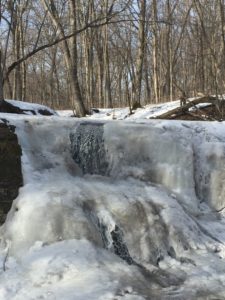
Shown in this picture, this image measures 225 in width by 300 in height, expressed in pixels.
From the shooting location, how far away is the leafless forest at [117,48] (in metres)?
13.9

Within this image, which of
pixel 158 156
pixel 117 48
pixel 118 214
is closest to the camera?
pixel 118 214

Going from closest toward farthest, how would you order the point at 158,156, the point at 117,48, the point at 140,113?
the point at 158,156
the point at 140,113
the point at 117,48

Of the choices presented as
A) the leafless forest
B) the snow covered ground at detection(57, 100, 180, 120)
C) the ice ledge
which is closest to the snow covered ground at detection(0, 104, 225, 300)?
Answer: the ice ledge

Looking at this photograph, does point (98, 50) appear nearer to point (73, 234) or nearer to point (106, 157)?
point (106, 157)

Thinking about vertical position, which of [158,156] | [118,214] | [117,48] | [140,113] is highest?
[117,48]

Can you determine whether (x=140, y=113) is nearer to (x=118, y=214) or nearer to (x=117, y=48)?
(x=117, y=48)

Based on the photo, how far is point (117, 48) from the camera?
65.2 feet

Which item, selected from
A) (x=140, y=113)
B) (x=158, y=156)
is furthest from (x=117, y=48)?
(x=158, y=156)

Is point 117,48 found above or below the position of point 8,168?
above

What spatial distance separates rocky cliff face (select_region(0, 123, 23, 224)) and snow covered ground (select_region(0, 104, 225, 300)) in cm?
10

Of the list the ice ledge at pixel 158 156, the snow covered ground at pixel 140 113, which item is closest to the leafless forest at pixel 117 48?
the snow covered ground at pixel 140 113

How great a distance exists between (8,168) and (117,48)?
15.1 m

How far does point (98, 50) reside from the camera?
23.6 meters

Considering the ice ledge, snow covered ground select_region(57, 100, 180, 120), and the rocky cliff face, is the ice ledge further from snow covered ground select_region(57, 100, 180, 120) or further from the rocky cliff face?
snow covered ground select_region(57, 100, 180, 120)
